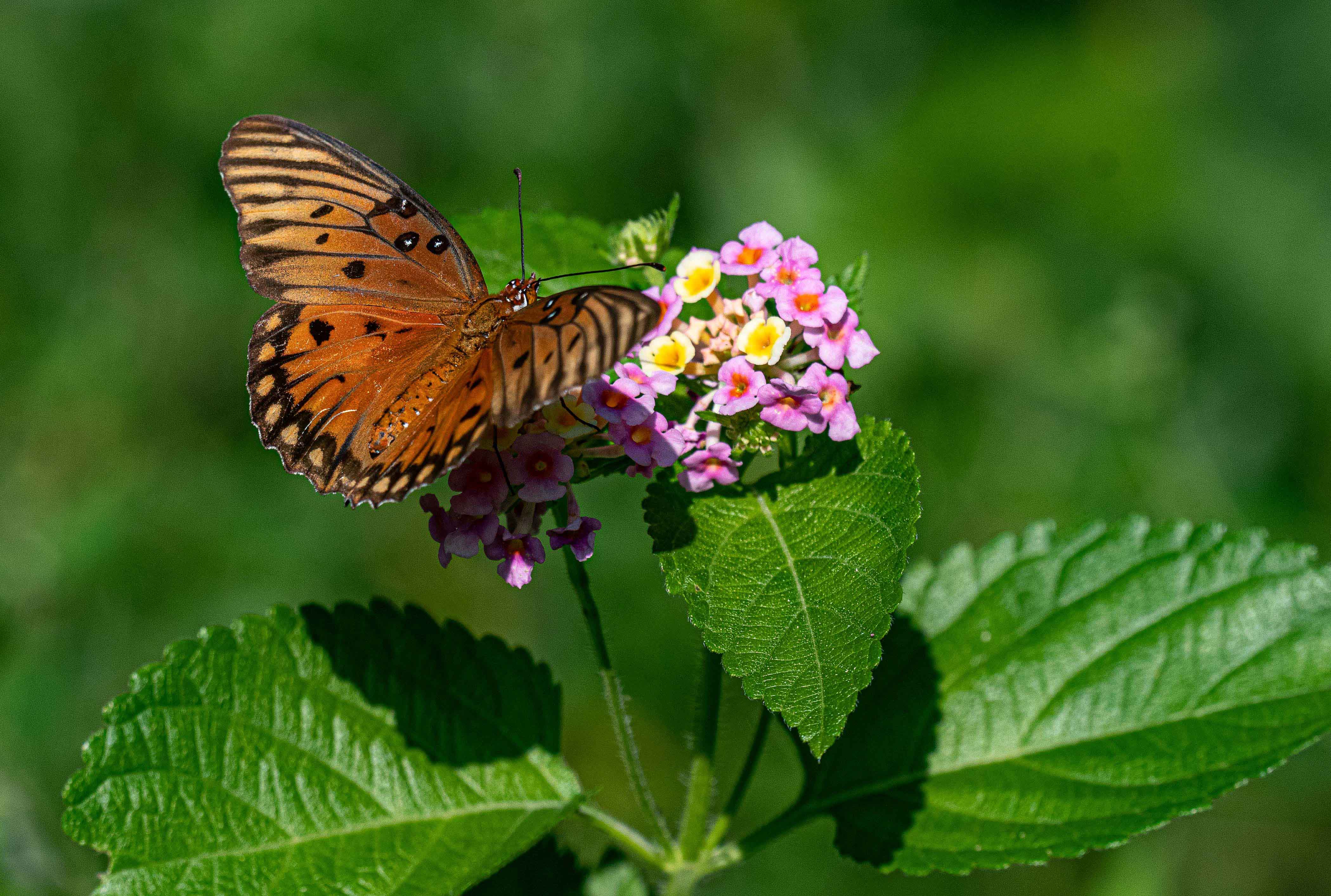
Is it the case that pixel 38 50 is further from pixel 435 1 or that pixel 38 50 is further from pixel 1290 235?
pixel 1290 235

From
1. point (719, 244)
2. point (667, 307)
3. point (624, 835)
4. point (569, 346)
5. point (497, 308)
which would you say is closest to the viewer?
point (569, 346)

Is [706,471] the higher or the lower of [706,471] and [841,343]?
the lower

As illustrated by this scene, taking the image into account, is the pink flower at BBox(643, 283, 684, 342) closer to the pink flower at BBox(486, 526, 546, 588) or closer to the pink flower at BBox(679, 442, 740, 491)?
the pink flower at BBox(679, 442, 740, 491)

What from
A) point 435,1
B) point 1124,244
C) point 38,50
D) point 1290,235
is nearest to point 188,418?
point 38,50

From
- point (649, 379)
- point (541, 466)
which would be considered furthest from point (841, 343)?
point (541, 466)

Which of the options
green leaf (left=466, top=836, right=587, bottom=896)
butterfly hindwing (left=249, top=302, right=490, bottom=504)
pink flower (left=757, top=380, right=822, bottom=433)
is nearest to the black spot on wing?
butterfly hindwing (left=249, top=302, right=490, bottom=504)

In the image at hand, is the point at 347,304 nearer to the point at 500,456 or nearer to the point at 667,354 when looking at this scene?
the point at 500,456

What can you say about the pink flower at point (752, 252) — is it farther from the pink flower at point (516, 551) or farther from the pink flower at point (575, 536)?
the pink flower at point (516, 551)
